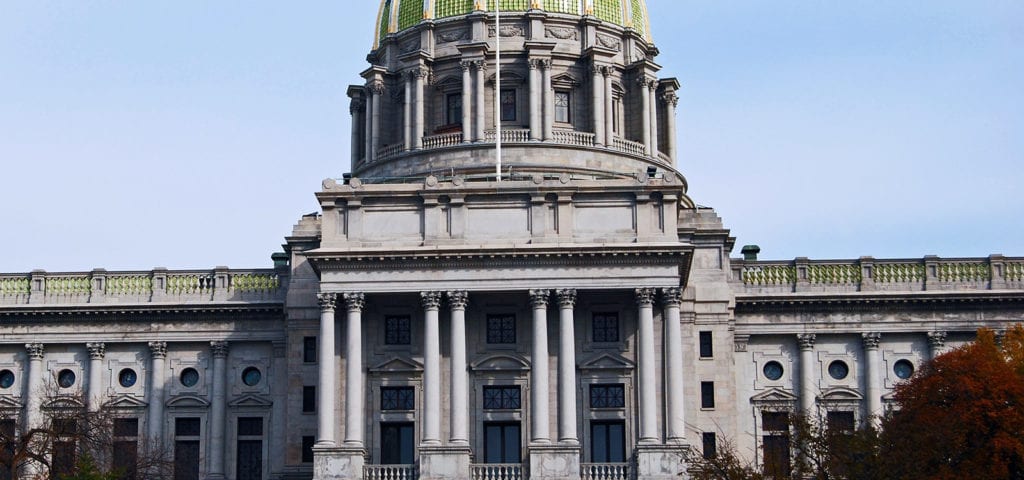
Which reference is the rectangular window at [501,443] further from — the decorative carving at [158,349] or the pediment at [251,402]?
the decorative carving at [158,349]

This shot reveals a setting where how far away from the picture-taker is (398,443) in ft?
240

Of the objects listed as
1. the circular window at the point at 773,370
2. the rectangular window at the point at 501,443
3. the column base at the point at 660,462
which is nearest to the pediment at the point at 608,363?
the rectangular window at the point at 501,443

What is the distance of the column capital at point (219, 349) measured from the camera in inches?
3233

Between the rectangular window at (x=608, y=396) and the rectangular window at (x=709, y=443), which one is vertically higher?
the rectangular window at (x=608, y=396)

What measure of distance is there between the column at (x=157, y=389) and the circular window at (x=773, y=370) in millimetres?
25832

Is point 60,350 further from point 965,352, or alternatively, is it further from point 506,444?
point 965,352

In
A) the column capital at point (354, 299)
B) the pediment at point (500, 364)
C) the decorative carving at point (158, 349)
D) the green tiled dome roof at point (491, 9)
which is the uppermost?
the green tiled dome roof at point (491, 9)

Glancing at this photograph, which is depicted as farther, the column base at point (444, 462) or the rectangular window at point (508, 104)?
the rectangular window at point (508, 104)

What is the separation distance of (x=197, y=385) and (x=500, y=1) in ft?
76.4

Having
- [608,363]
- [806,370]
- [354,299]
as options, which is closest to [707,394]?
[608,363]

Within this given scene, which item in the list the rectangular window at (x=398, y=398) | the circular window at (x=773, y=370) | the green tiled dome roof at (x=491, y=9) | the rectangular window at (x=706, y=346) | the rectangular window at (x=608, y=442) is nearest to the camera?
the rectangular window at (x=608, y=442)

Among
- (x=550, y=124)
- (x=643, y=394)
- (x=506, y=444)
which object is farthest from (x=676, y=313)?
(x=550, y=124)

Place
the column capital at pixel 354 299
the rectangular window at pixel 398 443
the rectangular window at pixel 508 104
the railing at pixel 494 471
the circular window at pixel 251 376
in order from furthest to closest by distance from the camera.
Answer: the rectangular window at pixel 508 104
the circular window at pixel 251 376
the rectangular window at pixel 398 443
the column capital at pixel 354 299
the railing at pixel 494 471

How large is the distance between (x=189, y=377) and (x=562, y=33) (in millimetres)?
23675
